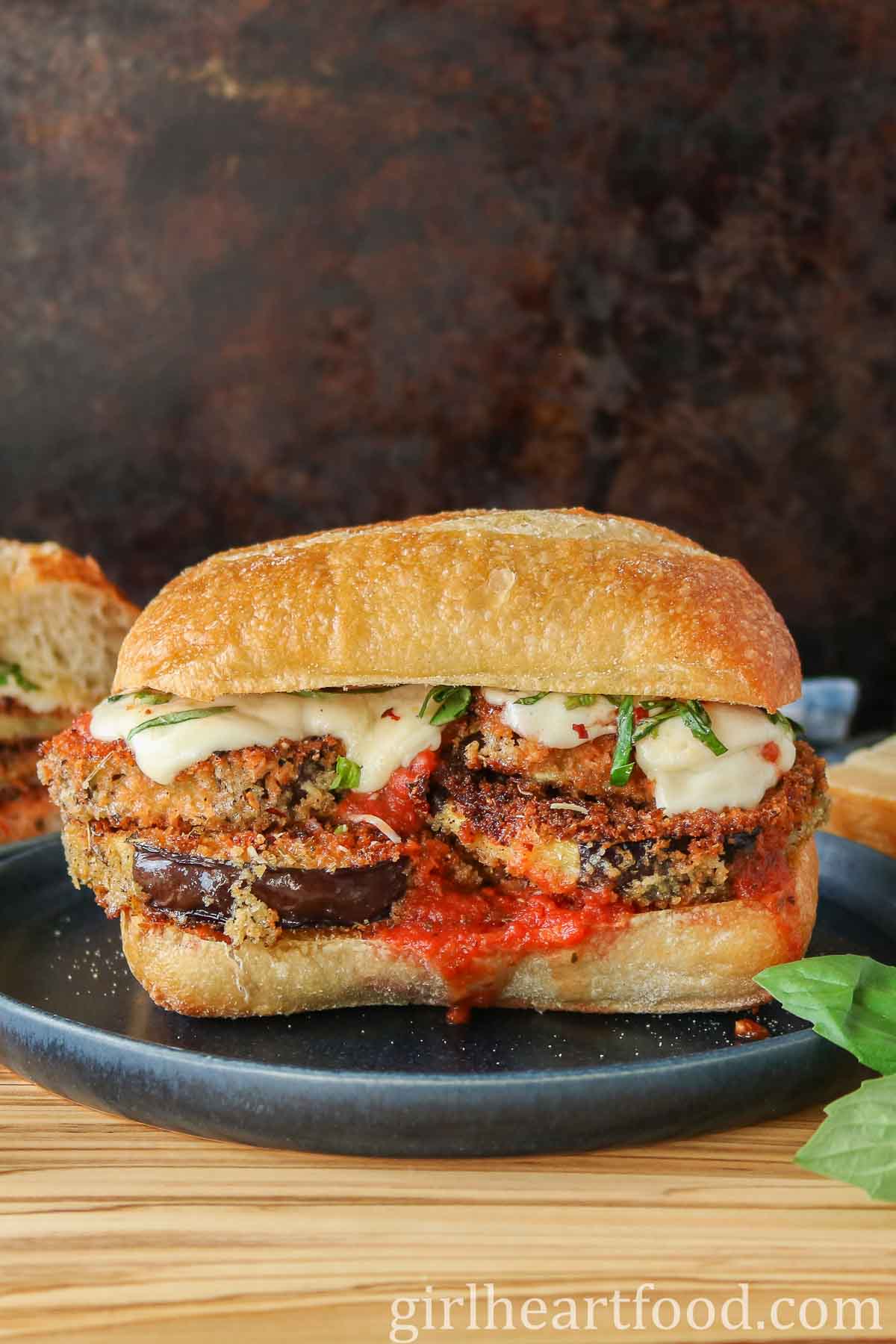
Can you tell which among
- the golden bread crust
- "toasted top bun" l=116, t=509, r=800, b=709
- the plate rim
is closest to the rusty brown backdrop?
the golden bread crust

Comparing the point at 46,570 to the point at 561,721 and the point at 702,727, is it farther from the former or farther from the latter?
the point at 702,727

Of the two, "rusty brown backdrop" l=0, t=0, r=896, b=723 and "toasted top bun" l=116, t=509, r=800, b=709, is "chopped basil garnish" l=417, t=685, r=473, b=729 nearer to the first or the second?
"toasted top bun" l=116, t=509, r=800, b=709

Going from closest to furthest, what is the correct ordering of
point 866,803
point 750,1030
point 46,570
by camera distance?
point 750,1030 < point 866,803 < point 46,570

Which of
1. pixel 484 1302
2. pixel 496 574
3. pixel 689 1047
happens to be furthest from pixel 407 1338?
→ pixel 496 574

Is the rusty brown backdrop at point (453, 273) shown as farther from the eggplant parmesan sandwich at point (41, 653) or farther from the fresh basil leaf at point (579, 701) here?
the fresh basil leaf at point (579, 701)

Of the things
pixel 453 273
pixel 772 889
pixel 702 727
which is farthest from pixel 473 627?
pixel 453 273

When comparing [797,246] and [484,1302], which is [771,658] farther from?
[797,246]
